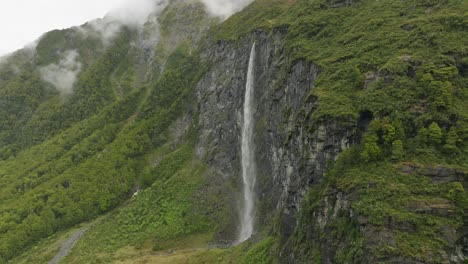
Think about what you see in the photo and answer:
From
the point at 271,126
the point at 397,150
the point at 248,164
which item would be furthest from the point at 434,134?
the point at 248,164

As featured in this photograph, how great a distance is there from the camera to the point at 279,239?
2124 inches

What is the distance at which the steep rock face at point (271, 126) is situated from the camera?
4862cm

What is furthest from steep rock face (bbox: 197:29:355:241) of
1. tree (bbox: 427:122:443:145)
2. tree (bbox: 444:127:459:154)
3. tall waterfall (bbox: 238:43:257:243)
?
tree (bbox: 444:127:459:154)

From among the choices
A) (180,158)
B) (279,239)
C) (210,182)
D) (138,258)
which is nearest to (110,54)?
(180,158)

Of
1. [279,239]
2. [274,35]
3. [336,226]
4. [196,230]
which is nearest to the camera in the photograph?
[336,226]

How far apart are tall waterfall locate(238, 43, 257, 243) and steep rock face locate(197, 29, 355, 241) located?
211 centimetres

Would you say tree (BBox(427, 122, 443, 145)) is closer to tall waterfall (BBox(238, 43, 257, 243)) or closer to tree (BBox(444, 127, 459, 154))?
tree (BBox(444, 127, 459, 154))

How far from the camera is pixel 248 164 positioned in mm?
89938

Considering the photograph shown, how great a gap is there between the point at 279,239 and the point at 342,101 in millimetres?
20815

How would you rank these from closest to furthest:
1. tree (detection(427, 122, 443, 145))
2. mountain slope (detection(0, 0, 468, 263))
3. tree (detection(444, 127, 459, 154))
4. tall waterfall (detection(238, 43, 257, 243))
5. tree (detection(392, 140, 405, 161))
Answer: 1. mountain slope (detection(0, 0, 468, 263))
2. tree (detection(444, 127, 459, 154))
3. tree (detection(427, 122, 443, 145))
4. tree (detection(392, 140, 405, 161))
5. tall waterfall (detection(238, 43, 257, 243))

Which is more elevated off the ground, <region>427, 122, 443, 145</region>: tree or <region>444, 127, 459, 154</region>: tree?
<region>427, 122, 443, 145</region>: tree

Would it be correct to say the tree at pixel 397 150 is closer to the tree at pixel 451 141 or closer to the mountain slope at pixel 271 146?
the mountain slope at pixel 271 146

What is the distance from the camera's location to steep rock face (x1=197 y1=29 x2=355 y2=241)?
48625 millimetres

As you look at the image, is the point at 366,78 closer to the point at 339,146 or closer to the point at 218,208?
the point at 339,146
